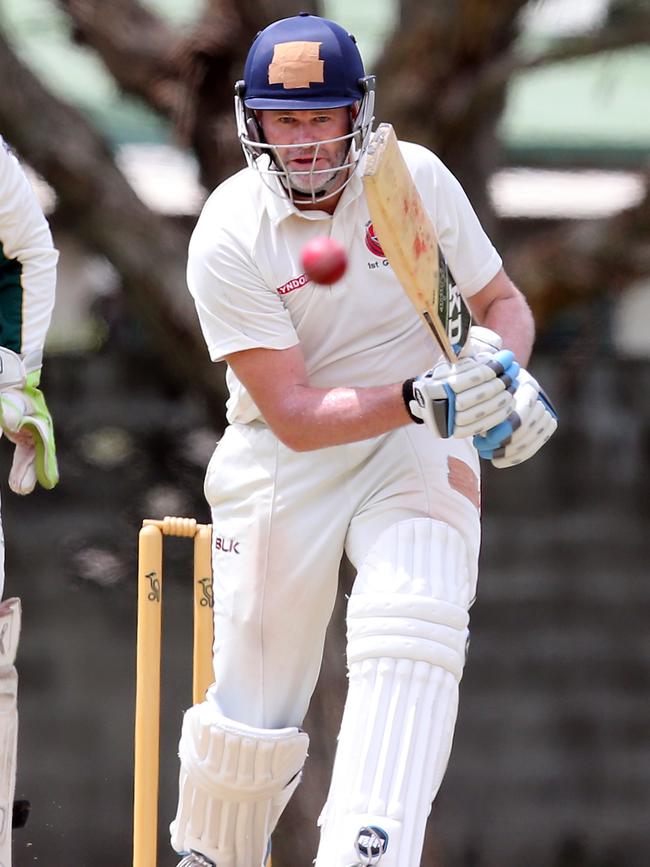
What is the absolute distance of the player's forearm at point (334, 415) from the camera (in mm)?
3012

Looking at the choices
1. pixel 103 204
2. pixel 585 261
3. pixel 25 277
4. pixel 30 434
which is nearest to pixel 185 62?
pixel 103 204

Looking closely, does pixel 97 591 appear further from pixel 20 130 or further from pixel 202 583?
pixel 202 583

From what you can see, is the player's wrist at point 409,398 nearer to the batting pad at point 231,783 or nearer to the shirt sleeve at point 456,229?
the shirt sleeve at point 456,229

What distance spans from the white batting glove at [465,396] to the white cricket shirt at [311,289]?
32 centimetres

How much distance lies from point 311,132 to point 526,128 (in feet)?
14.6

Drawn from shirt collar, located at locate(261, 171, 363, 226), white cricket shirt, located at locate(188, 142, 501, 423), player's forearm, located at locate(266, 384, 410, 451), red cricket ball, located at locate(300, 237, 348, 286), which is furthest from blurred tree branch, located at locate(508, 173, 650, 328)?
red cricket ball, located at locate(300, 237, 348, 286)

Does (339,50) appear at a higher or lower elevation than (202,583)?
higher

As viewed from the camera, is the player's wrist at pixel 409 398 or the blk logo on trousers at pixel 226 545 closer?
the player's wrist at pixel 409 398

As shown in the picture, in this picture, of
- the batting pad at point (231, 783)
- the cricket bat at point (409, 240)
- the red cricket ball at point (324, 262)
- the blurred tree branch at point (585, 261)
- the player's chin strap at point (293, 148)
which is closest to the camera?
the red cricket ball at point (324, 262)

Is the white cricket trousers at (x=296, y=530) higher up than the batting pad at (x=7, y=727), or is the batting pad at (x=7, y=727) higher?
the white cricket trousers at (x=296, y=530)

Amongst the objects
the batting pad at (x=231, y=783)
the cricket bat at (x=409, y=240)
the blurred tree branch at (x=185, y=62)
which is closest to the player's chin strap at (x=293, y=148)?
the cricket bat at (x=409, y=240)

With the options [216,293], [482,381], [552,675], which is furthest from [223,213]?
[552,675]

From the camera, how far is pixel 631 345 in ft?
22.9

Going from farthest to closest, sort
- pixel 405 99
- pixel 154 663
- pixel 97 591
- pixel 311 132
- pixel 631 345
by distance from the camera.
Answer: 1. pixel 631 345
2. pixel 97 591
3. pixel 405 99
4. pixel 154 663
5. pixel 311 132
